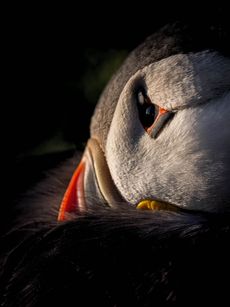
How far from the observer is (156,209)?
110 centimetres

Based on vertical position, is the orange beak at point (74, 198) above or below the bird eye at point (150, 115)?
below

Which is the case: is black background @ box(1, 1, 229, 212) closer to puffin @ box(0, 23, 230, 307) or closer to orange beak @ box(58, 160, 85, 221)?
orange beak @ box(58, 160, 85, 221)

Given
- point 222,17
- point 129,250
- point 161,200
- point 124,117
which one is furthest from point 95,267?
point 222,17

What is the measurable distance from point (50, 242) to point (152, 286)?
27 cm

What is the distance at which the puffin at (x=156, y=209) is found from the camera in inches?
36.2

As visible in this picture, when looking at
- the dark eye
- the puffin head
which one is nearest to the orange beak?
the puffin head

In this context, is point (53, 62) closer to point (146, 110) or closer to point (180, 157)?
point (146, 110)

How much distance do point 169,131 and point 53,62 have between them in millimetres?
Answer: 1317

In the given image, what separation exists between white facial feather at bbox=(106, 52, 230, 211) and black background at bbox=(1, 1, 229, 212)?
91 cm

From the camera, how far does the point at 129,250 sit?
0.97 meters

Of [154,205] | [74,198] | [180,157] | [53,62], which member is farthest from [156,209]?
[53,62]

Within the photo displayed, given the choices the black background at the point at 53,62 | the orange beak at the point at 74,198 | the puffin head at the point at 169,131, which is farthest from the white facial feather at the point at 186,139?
the black background at the point at 53,62

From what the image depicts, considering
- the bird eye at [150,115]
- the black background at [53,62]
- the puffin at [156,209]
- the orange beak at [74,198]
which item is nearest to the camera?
the puffin at [156,209]

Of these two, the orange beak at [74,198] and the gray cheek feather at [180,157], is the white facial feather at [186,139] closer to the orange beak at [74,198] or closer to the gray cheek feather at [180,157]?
the gray cheek feather at [180,157]
